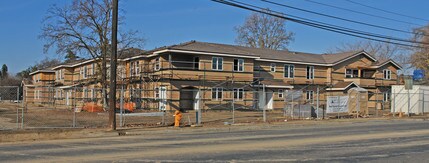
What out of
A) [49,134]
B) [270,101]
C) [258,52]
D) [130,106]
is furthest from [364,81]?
[49,134]

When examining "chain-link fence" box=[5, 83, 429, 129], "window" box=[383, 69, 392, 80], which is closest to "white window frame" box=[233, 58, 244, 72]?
"chain-link fence" box=[5, 83, 429, 129]

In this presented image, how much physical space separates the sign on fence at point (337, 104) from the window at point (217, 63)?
12141mm

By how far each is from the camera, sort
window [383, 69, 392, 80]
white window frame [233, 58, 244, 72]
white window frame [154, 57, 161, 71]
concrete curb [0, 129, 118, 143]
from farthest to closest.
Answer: window [383, 69, 392, 80] < white window frame [233, 58, 244, 72] < white window frame [154, 57, 161, 71] < concrete curb [0, 129, 118, 143]

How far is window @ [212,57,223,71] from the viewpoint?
39812mm

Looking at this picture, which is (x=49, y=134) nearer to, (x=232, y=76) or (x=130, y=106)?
(x=130, y=106)

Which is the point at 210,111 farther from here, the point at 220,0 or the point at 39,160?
the point at 39,160

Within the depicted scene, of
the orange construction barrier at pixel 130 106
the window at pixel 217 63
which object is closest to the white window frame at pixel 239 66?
the window at pixel 217 63

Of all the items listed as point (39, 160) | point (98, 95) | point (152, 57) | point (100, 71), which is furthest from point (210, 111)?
point (39, 160)

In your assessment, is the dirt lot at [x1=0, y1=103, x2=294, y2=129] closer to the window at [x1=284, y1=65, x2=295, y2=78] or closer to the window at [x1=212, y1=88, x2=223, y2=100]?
the window at [x1=212, y1=88, x2=223, y2=100]

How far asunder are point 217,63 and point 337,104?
1262cm

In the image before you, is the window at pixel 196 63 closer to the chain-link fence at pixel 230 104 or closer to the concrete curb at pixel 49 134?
the chain-link fence at pixel 230 104

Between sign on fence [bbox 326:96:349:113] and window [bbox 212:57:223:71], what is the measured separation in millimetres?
12141

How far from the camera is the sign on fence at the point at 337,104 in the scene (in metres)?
31.2

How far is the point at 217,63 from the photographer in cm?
4003
